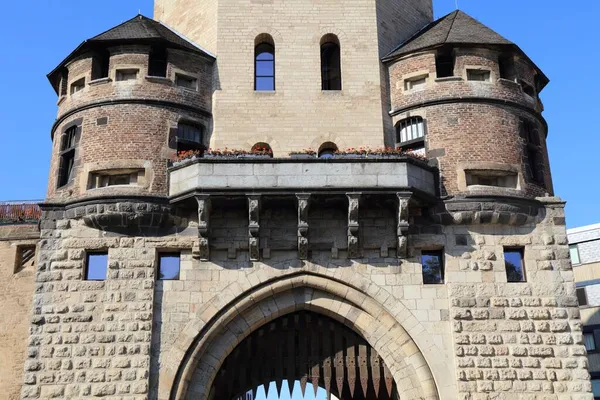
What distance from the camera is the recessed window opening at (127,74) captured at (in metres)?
22.6

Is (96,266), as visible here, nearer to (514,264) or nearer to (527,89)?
(514,264)

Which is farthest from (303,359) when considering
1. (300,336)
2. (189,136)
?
(189,136)

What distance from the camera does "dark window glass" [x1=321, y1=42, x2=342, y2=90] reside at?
80.6 feet

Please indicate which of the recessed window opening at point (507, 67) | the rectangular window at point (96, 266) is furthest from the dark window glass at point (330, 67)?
the rectangular window at point (96, 266)

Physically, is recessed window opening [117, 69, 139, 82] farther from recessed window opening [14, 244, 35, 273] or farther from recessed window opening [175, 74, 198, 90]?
recessed window opening [14, 244, 35, 273]

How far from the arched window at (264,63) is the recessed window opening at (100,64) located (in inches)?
174

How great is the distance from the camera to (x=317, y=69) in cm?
2372

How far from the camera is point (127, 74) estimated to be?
894 inches

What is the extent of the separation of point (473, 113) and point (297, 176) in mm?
5545

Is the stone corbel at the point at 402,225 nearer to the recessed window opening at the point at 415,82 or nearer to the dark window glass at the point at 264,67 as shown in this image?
the recessed window opening at the point at 415,82

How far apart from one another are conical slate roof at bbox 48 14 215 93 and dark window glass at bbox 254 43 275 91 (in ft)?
4.70

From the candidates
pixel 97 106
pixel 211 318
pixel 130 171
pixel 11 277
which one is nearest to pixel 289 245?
pixel 211 318

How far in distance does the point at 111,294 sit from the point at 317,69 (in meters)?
8.98

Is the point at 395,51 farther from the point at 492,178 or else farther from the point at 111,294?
the point at 111,294
